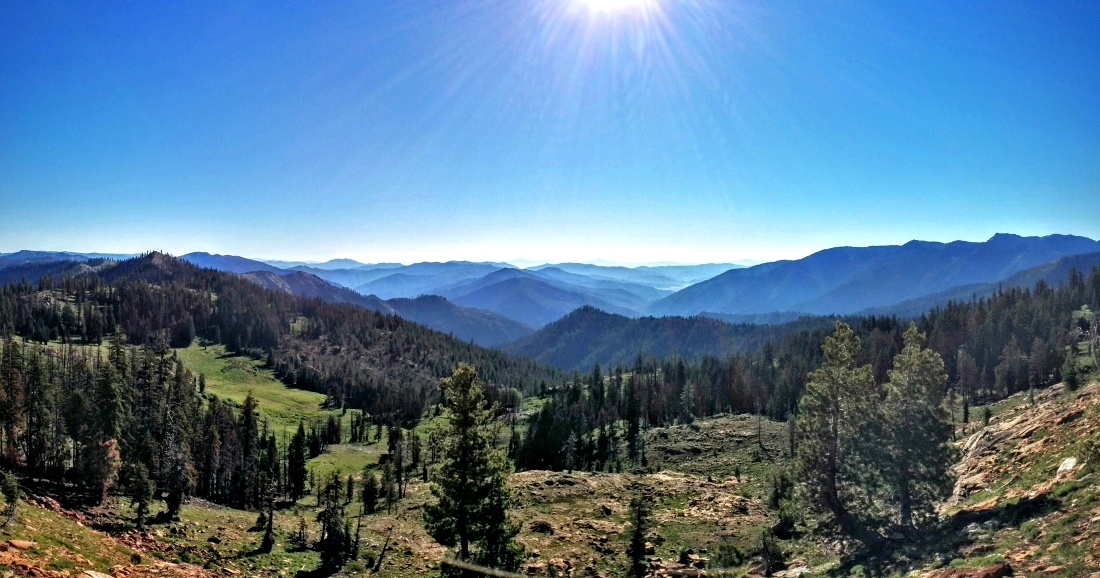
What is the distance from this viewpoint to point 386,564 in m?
42.6

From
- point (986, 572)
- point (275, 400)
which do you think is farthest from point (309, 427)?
point (986, 572)

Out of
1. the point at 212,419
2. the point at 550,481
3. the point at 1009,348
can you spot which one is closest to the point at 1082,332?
the point at 1009,348

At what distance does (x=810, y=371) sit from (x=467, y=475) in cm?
11592

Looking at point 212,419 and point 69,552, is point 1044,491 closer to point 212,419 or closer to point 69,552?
point 69,552

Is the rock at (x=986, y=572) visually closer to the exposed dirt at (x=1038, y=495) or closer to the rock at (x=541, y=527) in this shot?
the exposed dirt at (x=1038, y=495)

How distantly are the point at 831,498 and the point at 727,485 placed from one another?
42712 mm

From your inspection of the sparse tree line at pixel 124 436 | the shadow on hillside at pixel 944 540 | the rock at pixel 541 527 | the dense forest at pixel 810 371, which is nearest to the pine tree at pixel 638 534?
the shadow on hillside at pixel 944 540

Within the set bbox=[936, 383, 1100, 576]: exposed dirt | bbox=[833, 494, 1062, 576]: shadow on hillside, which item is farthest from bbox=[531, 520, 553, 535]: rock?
bbox=[936, 383, 1100, 576]: exposed dirt

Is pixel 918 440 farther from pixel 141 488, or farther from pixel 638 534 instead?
pixel 141 488

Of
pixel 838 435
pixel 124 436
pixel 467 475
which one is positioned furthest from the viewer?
pixel 124 436

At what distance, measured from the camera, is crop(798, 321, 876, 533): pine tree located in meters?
30.3

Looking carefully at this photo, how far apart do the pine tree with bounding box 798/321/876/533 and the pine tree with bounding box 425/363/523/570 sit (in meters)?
18.9

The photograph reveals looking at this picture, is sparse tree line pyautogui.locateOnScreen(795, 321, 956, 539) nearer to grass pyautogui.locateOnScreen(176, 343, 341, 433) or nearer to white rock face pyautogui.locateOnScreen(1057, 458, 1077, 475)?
white rock face pyautogui.locateOnScreen(1057, 458, 1077, 475)

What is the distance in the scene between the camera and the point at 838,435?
31047 millimetres
